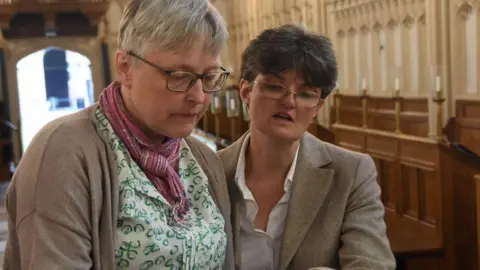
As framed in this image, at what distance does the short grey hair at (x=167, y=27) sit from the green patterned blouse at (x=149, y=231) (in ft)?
0.59

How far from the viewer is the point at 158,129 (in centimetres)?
130

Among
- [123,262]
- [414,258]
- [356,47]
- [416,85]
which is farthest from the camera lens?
[356,47]

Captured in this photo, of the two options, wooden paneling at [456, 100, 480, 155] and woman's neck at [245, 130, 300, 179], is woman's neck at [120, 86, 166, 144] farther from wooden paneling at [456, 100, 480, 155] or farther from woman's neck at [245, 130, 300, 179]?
wooden paneling at [456, 100, 480, 155]

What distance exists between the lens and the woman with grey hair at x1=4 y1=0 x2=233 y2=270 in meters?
1.14

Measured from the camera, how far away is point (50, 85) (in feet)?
37.5

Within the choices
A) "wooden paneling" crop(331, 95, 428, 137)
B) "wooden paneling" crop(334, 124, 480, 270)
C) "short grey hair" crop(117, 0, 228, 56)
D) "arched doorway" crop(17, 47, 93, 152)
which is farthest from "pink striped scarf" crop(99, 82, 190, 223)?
"arched doorway" crop(17, 47, 93, 152)

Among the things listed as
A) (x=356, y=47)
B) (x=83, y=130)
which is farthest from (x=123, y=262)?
(x=356, y=47)

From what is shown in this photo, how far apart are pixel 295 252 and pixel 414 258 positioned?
94.5 inches

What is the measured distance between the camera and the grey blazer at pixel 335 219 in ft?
5.20

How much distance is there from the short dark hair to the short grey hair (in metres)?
0.40

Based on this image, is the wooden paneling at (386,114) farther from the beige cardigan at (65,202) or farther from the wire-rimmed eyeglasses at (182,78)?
the beige cardigan at (65,202)

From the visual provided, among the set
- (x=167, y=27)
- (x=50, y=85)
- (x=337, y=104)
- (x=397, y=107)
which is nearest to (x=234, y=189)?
(x=167, y=27)

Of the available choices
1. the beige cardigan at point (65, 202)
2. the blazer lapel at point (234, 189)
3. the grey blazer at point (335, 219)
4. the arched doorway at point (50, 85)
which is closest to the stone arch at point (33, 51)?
the arched doorway at point (50, 85)

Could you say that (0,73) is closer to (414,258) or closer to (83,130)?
(414,258)
